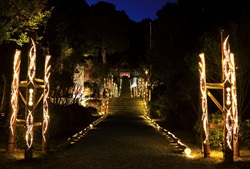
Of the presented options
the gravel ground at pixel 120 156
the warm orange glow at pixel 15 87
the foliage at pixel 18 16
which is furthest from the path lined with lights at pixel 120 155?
the foliage at pixel 18 16

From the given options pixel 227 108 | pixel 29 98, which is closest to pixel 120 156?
pixel 29 98

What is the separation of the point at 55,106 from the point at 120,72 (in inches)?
1351

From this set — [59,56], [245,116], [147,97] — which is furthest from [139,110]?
[245,116]

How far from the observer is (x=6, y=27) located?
33.0 feet

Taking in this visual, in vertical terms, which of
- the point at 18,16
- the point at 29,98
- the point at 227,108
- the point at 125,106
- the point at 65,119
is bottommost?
the point at 65,119

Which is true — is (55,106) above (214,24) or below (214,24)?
below

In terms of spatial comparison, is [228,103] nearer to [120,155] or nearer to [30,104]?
[120,155]

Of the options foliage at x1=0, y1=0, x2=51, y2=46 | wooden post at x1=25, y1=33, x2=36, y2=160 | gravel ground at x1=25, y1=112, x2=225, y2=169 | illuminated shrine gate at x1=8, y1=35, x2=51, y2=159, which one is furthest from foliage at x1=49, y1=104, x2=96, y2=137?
wooden post at x1=25, y1=33, x2=36, y2=160

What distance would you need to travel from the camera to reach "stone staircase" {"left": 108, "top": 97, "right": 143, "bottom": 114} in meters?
33.6

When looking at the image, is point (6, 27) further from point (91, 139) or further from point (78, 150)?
point (91, 139)

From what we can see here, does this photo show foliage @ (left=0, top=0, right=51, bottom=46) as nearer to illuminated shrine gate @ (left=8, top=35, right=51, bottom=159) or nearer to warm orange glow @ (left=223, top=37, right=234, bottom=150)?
illuminated shrine gate @ (left=8, top=35, right=51, bottom=159)

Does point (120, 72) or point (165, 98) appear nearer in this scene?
point (165, 98)

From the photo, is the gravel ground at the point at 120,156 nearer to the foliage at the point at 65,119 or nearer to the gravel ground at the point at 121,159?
the gravel ground at the point at 121,159

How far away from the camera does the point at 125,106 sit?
35.7 m
